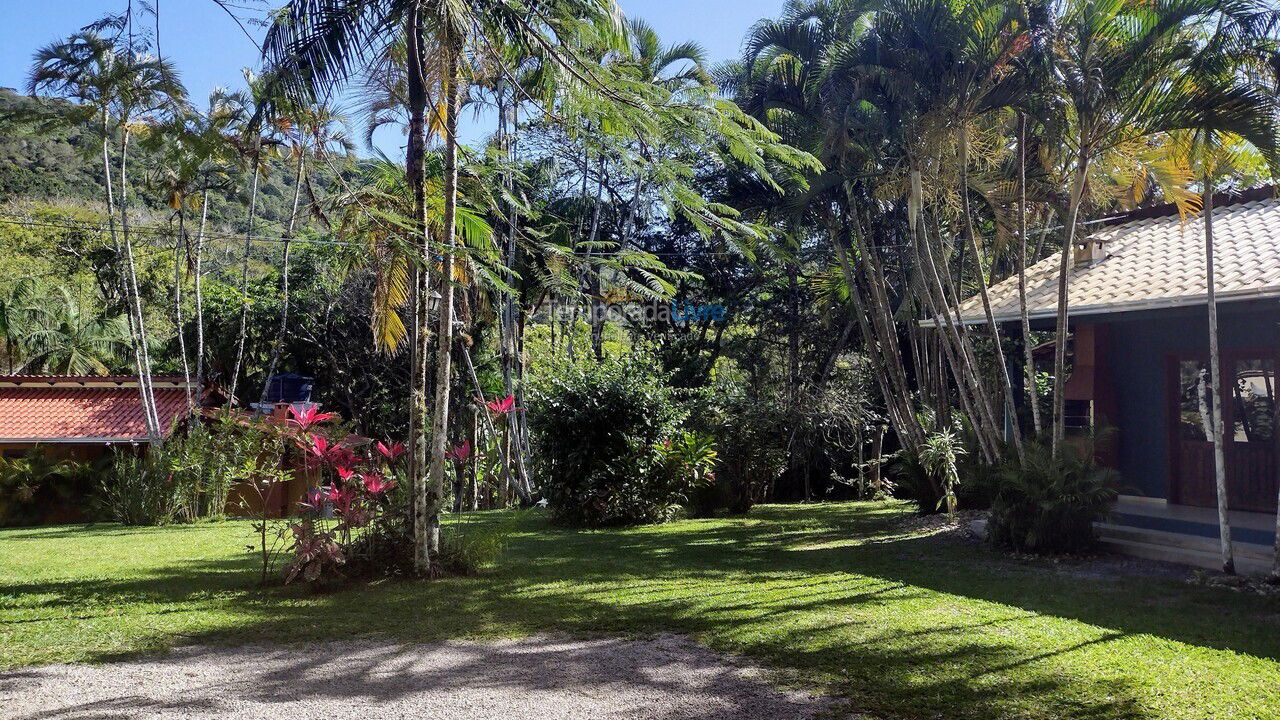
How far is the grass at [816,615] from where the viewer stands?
17.4 feet

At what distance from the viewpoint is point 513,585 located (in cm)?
877

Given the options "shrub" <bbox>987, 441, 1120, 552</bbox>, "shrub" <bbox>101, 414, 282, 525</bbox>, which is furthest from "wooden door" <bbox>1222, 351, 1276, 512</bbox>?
"shrub" <bbox>101, 414, 282, 525</bbox>

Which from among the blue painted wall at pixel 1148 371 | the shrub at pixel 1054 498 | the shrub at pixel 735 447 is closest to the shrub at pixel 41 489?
the shrub at pixel 735 447

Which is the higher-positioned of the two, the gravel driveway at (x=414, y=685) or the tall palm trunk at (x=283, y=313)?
the tall palm trunk at (x=283, y=313)

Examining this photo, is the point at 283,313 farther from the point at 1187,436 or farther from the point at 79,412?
the point at 1187,436

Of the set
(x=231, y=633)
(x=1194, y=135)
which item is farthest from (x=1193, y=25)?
(x=231, y=633)

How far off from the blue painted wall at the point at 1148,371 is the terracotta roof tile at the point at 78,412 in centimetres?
1687

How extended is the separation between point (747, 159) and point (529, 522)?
9.11 m

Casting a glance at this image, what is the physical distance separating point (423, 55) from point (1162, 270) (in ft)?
28.8

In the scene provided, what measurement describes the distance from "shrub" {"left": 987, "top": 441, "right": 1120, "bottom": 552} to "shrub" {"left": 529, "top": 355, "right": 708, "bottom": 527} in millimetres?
5207

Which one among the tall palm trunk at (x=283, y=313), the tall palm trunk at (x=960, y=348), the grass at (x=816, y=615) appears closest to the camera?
the grass at (x=816, y=615)

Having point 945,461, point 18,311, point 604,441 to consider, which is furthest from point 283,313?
point 945,461

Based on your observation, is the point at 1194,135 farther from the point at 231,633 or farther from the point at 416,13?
the point at 231,633

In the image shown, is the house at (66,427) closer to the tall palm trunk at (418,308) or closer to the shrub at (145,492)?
the shrub at (145,492)
